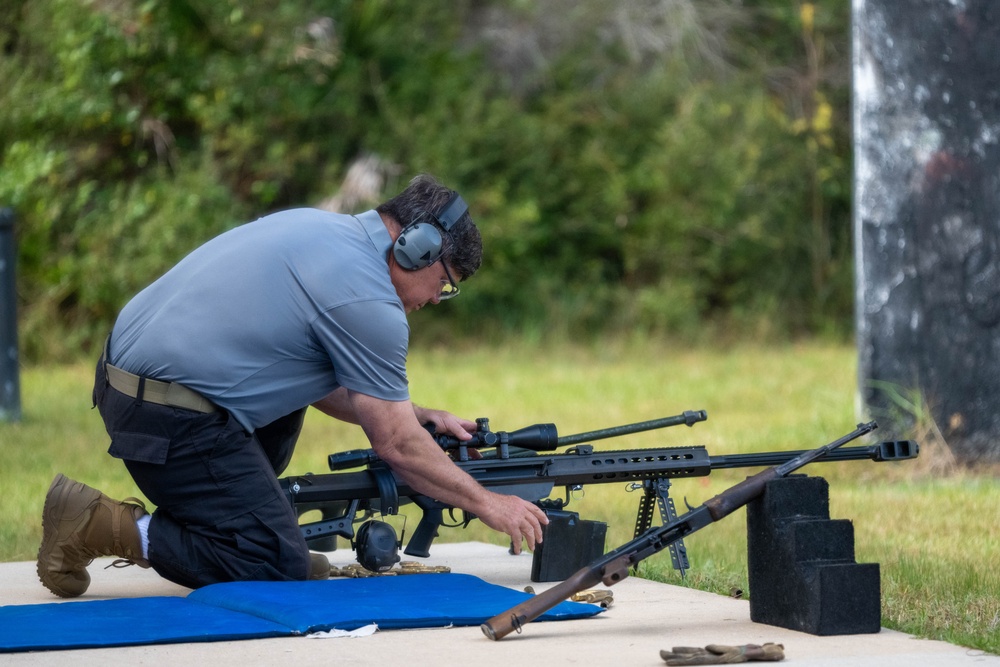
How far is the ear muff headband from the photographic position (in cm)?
489

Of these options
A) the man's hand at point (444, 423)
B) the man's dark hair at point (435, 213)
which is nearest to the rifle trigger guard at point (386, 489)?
the man's hand at point (444, 423)

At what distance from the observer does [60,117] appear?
594 inches

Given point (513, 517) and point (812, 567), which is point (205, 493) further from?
point (812, 567)

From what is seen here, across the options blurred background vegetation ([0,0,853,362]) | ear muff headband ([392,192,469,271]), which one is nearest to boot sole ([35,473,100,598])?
ear muff headband ([392,192,469,271])

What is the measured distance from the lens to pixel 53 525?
5.02m

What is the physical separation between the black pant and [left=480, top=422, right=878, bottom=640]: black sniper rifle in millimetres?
1106

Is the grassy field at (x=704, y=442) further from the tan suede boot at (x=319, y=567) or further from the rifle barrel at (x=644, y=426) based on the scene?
the tan suede boot at (x=319, y=567)

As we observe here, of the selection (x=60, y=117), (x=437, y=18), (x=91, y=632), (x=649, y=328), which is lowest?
(x=91, y=632)

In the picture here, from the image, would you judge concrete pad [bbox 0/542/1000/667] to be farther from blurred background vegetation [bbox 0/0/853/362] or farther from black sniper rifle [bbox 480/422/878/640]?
blurred background vegetation [bbox 0/0/853/362]

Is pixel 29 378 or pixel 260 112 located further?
pixel 260 112

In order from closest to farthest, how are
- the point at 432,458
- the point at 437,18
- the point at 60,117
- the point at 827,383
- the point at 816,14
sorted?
the point at 432,458 < the point at 827,383 < the point at 60,117 < the point at 437,18 < the point at 816,14

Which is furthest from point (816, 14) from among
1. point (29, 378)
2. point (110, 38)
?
point (29, 378)

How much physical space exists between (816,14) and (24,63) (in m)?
10.7

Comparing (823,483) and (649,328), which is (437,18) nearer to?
(649,328)
